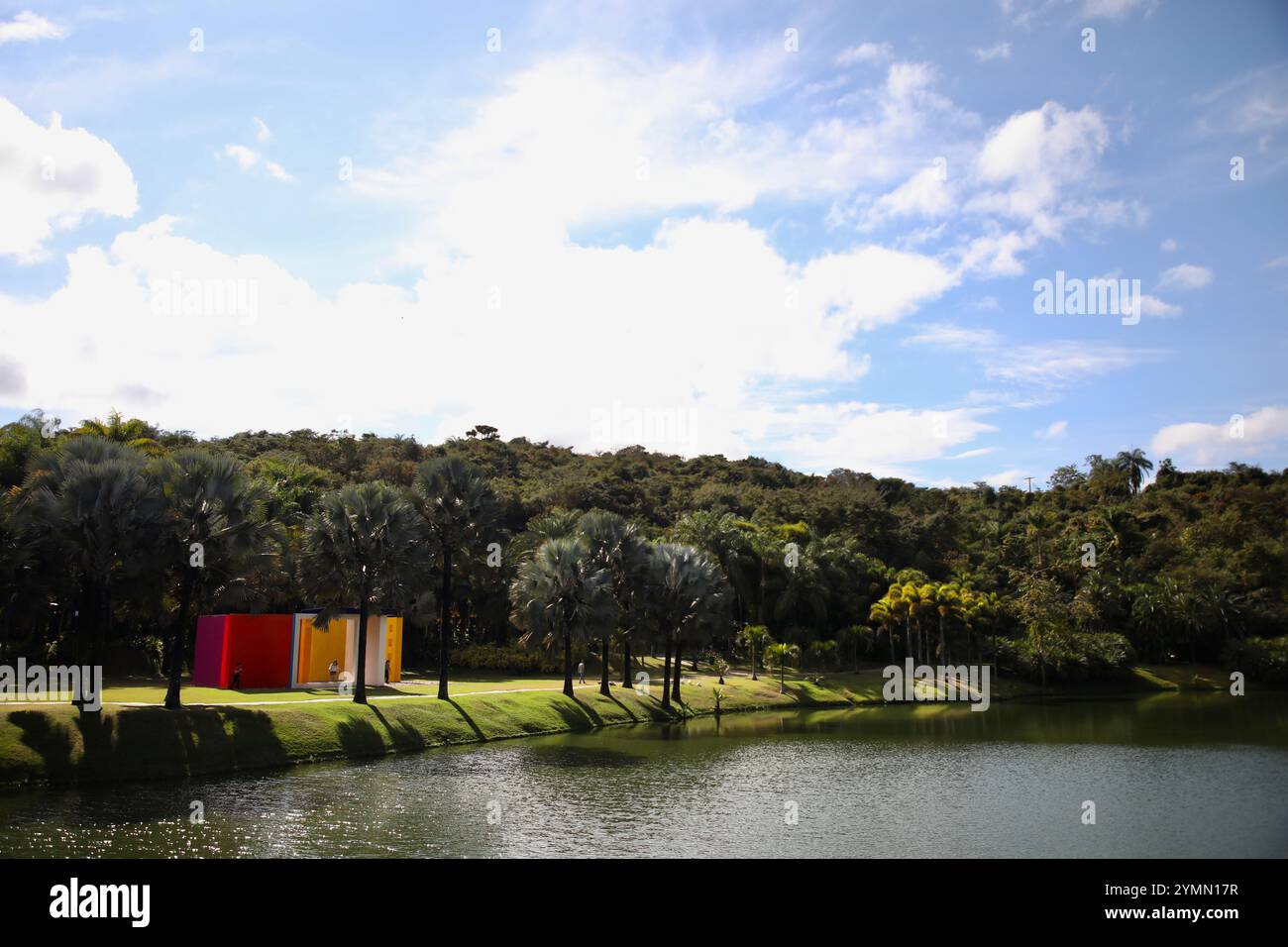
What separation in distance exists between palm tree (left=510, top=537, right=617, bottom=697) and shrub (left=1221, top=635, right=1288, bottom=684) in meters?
52.1

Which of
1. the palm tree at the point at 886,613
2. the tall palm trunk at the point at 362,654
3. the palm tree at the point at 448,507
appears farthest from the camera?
the palm tree at the point at 886,613

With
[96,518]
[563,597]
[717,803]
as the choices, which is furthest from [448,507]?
[717,803]

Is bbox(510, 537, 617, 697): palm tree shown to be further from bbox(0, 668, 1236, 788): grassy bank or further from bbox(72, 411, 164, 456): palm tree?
bbox(72, 411, 164, 456): palm tree

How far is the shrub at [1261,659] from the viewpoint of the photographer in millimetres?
67688

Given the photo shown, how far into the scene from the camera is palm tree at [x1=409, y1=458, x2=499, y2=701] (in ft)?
140

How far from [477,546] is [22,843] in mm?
26112

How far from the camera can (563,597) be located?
46000 mm

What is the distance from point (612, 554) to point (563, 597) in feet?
18.4

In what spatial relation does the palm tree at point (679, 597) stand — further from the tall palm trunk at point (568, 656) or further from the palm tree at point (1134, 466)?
the palm tree at point (1134, 466)

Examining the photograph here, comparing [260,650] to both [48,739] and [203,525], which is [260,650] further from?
[48,739]

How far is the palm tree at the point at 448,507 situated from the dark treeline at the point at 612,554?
115 mm

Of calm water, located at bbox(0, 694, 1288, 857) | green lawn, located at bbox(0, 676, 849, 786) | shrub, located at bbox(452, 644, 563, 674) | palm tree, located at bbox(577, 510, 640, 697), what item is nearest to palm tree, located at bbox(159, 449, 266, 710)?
green lawn, located at bbox(0, 676, 849, 786)

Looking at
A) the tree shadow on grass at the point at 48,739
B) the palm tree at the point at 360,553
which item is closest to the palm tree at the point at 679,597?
the palm tree at the point at 360,553
